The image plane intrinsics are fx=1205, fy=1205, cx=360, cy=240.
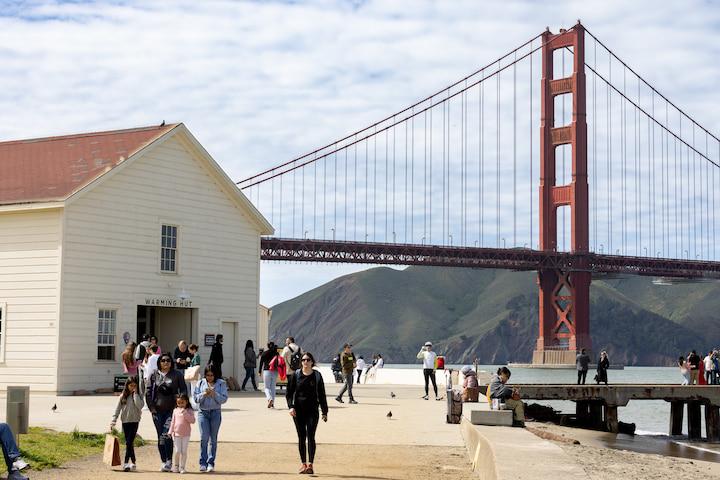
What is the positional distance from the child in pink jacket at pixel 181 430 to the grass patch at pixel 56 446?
150cm

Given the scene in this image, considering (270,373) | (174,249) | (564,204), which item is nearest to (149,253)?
(174,249)

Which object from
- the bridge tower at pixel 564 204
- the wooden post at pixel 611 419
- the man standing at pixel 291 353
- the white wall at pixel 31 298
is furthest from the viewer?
the bridge tower at pixel 564 204

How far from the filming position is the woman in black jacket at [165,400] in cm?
1445

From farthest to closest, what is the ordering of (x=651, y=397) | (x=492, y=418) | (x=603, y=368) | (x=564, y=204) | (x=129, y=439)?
Result: (x=564, y=204) < (x=603, y=368) < (x=651, y=397) < (x=492, y=418) < (x=129, y=439)

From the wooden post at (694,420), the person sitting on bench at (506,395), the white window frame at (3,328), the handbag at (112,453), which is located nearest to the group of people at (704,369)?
the wooden post at (694,420)

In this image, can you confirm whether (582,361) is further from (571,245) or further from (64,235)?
(571,245)

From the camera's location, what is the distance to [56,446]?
15.9 m

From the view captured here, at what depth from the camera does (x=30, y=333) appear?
28.7 metres

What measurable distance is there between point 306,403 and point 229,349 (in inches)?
768

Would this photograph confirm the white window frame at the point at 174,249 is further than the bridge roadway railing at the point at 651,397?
No

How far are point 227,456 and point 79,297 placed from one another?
13806 millimetres

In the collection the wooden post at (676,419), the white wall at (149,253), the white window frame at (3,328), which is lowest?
the wooden post at (676,419)

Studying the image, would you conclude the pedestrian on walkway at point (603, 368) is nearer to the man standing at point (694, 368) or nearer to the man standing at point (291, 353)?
the man standing at point (694, 368)

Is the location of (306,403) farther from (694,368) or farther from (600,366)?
(694,368)
